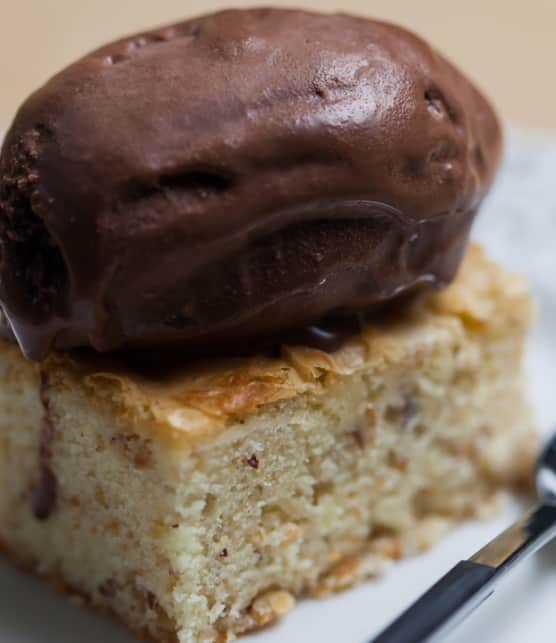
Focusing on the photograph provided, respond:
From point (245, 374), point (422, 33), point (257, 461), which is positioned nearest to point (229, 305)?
point (245, 374)

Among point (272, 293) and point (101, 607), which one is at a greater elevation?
point (272, 293)

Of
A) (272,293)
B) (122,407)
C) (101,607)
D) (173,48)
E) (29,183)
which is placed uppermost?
(173,48)

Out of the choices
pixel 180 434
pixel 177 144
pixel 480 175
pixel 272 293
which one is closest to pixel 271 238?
pixel 272 293

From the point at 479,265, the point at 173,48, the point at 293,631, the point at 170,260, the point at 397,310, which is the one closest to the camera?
the point at 170,260

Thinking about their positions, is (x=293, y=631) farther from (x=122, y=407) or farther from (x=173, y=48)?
(x=173, y=48)

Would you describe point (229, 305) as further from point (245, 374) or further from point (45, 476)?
point (45, 476)

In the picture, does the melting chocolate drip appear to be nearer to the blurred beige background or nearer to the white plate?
the white plate
